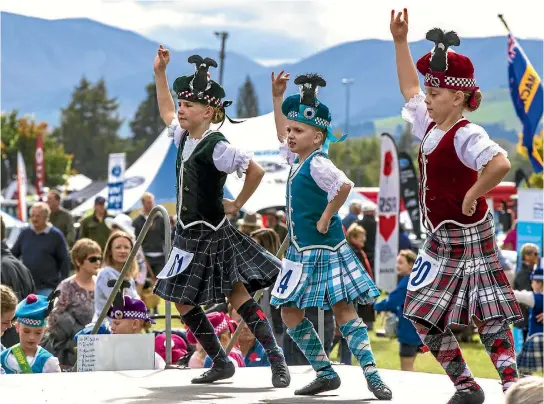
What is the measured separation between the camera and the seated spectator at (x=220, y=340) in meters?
8.34

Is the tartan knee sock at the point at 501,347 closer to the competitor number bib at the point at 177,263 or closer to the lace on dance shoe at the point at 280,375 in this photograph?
the lace on dance shoe at the point at 280,375

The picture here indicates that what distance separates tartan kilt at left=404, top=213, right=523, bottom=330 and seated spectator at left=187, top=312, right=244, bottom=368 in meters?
2.84

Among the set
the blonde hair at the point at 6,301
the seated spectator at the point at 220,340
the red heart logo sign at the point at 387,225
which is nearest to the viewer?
the blonde hair at the point at 6,301

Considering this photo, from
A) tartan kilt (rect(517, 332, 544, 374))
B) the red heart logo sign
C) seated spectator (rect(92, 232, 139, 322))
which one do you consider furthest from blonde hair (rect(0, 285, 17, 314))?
the red heart logo sign

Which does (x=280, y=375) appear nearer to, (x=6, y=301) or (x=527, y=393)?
(x=6, y=301)

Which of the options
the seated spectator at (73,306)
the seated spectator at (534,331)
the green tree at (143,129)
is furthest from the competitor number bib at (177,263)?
the green tree at (143,129)

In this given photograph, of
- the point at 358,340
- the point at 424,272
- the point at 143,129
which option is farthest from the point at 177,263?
the point at 143,129

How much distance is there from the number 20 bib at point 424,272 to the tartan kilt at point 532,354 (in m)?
5.33

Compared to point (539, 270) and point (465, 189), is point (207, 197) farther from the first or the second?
point (539, 270)

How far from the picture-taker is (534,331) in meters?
11.0

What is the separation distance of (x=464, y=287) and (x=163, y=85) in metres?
2.49

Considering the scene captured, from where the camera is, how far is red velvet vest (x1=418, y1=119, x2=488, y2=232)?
5621mm

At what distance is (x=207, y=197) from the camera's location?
6.70 meters

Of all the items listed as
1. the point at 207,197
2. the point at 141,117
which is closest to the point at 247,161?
the point at 207,197
